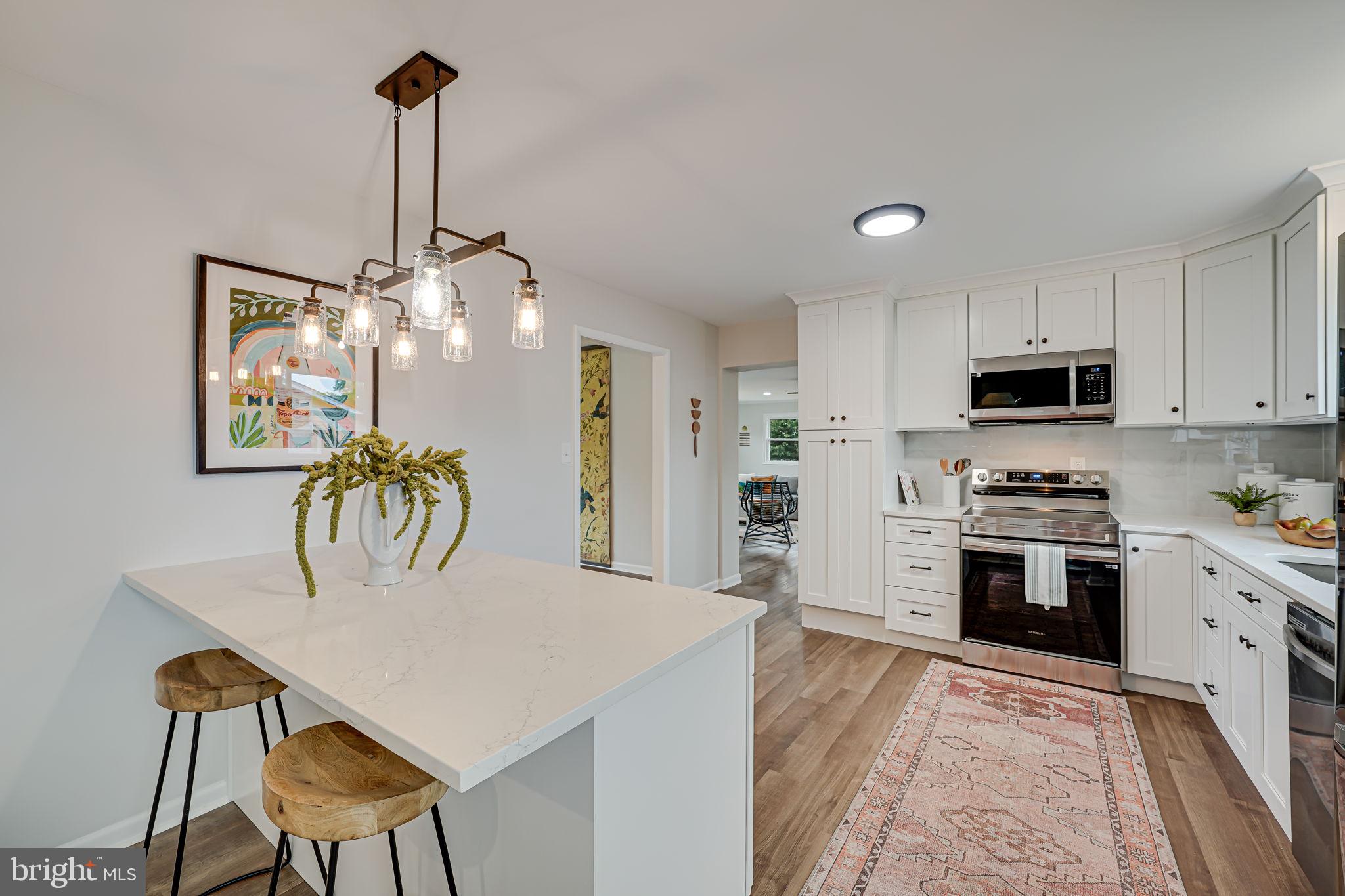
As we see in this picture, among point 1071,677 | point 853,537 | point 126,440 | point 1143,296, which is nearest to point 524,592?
point 126,440

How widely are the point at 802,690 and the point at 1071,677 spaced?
1457 mm

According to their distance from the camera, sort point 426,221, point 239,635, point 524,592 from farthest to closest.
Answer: point 426,221
point 524,592
point 239,635

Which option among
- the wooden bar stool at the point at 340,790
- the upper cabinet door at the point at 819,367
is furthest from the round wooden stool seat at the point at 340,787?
the upper cabinet door at the point at 819,367

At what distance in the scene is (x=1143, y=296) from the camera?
10.0 feet

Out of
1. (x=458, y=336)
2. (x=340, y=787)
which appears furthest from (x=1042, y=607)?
(x=340, y=787)

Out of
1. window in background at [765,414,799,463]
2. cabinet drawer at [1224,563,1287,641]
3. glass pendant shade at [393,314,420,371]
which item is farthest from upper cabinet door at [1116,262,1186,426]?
window in background at [765,414,799,463]

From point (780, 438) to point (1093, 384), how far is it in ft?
27.7

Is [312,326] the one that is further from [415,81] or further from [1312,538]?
[1312,538]

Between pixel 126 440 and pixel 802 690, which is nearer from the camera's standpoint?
pixel 126 440

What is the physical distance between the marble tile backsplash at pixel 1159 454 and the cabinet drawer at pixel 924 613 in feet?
2.78

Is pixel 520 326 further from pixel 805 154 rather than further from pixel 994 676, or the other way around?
pixel 994 676

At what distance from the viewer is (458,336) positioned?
1761 mm

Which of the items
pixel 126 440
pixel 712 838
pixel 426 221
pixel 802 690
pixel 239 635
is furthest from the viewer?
pixel 802 690

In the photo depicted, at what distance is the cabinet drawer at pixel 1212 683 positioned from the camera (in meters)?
2.34
